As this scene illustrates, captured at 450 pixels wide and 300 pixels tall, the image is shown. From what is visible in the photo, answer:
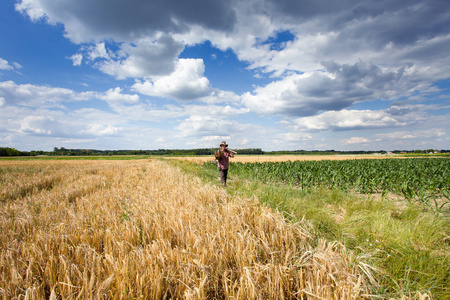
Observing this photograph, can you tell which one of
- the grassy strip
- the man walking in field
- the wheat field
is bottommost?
the grassy strip

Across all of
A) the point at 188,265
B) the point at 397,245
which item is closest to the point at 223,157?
the point at 397,245

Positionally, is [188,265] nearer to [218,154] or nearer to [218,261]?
[218,261]

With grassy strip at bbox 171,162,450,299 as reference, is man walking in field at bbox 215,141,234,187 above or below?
above

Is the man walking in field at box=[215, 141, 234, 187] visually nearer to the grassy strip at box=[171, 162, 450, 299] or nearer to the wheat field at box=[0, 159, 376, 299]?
the grassy strip at box=[171, 162, 450, 299]

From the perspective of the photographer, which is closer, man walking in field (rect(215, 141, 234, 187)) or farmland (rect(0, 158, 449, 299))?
farmland (rect(0, 158, 449, 299))

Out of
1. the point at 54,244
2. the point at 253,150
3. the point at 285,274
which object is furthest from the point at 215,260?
the point at 253,150

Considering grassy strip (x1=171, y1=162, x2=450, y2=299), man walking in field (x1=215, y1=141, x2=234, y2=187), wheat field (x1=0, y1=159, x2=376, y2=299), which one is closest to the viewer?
wheat field (x1=0, y1=159, x2=376, y2=299)

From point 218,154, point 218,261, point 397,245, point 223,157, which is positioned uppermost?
point 218,154

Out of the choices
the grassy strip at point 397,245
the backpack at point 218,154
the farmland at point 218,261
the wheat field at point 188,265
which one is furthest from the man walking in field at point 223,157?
the wheat field at point 188,265

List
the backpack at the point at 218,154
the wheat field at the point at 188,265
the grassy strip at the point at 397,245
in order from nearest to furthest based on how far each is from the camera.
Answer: the wheat field at the point at 188,265, the grassy strip at the point at 397,245, the backpack at the point at 218,154

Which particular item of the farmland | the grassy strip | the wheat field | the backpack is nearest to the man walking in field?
the backpack

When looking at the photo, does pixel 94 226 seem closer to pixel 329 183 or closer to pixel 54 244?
pixel 54 244

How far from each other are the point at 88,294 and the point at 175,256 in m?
0.92

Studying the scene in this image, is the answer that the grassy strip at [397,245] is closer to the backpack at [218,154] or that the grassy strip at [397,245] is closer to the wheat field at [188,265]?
Result: the wheat field at [188,265]
